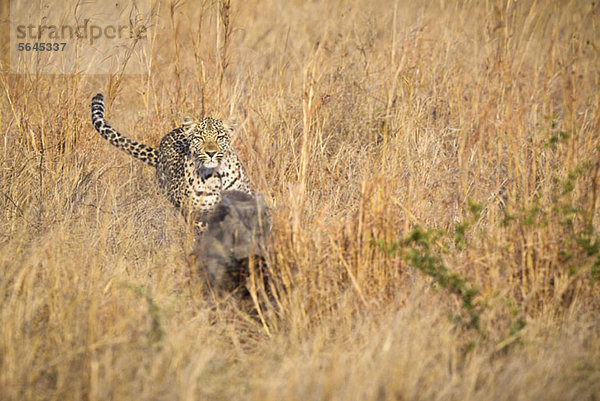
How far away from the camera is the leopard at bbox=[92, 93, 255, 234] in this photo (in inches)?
192

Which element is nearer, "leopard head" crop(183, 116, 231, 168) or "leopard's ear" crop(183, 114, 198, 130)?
"leopard head" crop(183, 116, 231, 168)

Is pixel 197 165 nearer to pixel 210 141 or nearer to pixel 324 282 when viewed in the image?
pixel 210 141

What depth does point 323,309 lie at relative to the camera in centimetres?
361

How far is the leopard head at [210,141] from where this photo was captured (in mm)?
4816

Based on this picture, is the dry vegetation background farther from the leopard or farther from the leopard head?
the leopard head

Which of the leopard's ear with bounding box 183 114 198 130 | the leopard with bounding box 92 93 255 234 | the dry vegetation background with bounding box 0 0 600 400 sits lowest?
the dry vegetation background with bounding box 0 0 600 400

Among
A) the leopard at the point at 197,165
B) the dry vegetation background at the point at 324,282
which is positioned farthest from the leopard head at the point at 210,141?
the dry vegetation background at the point at 324,282

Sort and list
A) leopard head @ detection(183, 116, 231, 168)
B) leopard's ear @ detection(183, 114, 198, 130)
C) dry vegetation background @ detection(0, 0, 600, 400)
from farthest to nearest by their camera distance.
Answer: leopard's ear @ detection(183, 114, 198, 130) → leopard head @ detection(183, 116, 231, 168) → dry vegetation background @ detection(0, 0, 600, 400)

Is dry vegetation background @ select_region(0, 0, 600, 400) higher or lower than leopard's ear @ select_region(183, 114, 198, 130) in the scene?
lower

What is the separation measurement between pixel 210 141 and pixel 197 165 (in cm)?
38

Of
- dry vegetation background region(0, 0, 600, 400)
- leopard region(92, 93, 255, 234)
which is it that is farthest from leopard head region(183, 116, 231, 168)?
dry vegetation background region(0, 0, 600, 400)

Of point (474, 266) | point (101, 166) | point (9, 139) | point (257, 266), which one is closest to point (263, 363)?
point (257, 266)

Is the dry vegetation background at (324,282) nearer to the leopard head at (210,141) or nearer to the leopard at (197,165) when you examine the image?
the leopard at (197,165)

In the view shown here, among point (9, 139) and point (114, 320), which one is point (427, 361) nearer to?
point (114, 320)
